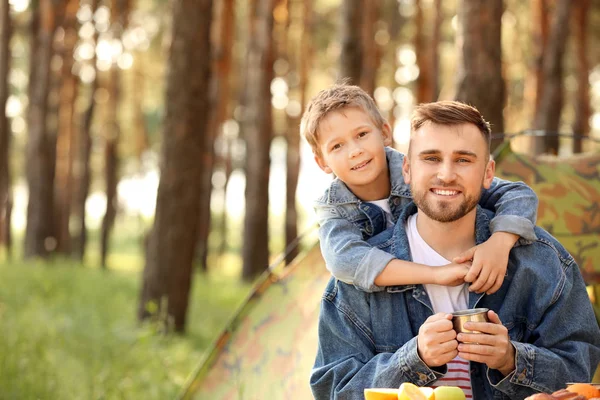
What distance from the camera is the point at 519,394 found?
2.45 metres

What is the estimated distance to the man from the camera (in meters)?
2.42

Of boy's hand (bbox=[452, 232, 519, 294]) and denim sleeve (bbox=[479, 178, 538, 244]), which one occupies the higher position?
denim sleeve (bbox=[479, 178, 538, 244])

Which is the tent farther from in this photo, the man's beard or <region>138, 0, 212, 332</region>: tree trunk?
<region>138, 0, 212, 332</region>: tree trunk

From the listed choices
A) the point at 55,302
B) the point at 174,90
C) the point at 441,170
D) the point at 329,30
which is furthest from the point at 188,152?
the point at 329,30

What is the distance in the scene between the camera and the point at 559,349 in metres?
2.51

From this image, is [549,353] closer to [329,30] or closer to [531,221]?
[531,221]

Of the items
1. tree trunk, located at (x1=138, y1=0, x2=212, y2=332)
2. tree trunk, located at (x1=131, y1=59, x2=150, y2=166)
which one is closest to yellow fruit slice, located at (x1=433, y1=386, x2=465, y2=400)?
tree trunk, located at (x1=138, y1=0, x2=212, y2=332)

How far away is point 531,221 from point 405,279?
1.65ft

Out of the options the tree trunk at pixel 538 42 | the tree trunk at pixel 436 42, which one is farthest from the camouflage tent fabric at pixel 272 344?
the tree trunk at pixel 436 42

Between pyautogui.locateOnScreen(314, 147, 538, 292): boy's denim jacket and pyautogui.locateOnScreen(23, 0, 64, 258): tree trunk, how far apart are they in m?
11.2

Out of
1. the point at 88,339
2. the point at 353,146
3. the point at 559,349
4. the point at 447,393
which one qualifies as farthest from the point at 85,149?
the point at 447,393

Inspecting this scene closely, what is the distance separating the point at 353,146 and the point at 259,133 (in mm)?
9021

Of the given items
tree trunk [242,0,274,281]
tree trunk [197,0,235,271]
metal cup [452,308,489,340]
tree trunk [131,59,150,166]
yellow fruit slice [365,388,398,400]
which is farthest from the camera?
tree trunk [131,59,150,166]

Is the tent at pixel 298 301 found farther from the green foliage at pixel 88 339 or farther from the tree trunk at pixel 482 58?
the tree trunk at pixel 482 58
